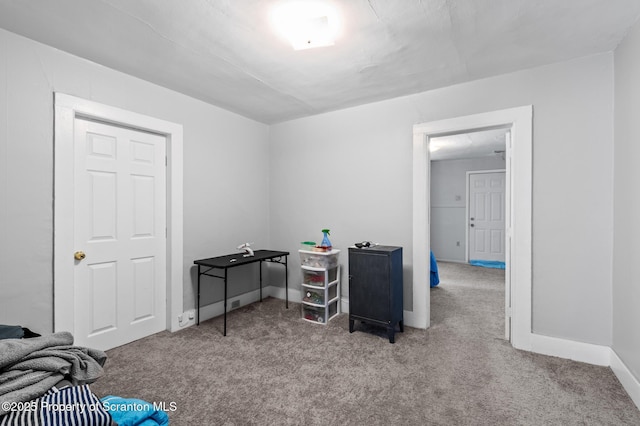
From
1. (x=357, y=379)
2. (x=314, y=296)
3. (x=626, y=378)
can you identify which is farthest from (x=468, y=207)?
(x=357, y=379)

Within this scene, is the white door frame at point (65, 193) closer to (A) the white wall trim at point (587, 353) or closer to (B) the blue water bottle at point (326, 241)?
(B) the blue water bottle at point (326, 241)

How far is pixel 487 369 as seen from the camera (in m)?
2.34

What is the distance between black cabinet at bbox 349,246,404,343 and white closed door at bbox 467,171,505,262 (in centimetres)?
472

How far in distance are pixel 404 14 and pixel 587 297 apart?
252 cm

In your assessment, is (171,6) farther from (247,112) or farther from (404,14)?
(247,112)

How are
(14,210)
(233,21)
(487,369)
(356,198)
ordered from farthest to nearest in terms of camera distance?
(356,198), (487,369), (14,210), (233,21)

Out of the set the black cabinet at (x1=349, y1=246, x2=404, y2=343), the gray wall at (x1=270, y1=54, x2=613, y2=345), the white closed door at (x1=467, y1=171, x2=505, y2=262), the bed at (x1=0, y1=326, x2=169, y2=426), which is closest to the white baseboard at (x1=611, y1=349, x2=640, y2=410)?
the gray wall at (x1=270, y1=54, x2=613, y2=345)

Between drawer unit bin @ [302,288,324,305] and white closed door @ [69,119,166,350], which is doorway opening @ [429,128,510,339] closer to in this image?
drawer unit bin @ [302,288,324,305]

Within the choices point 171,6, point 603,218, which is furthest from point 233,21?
point 603,218

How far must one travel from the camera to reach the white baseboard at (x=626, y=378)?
1.90 metres

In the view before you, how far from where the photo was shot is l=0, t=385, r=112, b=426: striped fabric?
35.6 inches

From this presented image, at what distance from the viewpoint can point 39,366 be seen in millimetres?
1155

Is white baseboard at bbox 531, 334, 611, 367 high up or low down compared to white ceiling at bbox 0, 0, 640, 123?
down

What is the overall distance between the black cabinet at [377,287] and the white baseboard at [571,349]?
113cm
